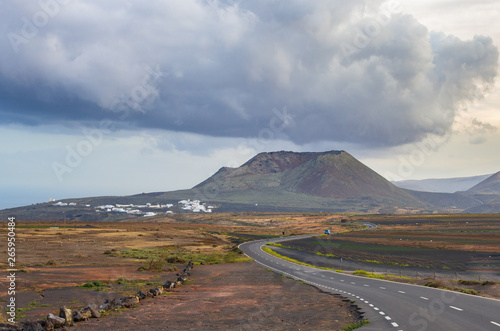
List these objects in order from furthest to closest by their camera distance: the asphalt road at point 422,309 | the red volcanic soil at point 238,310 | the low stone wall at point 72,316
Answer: the red volcanic soil at point 238,310 < the asphalt road at point 422,309 < the low stone wall at point 72,316

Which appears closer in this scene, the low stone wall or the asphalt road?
the low stone wall

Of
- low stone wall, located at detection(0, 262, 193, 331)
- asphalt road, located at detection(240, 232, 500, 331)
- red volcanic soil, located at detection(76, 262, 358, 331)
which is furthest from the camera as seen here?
red volcanic soil, located at detection(76, 262, 358, 331)

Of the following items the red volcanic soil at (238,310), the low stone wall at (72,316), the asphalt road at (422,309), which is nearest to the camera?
the low stone wall at (72,316)

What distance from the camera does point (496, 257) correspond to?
284ft

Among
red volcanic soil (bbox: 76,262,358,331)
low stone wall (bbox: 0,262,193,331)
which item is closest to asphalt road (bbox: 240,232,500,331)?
red volcanic soil (bbox: 76,262,358,331)

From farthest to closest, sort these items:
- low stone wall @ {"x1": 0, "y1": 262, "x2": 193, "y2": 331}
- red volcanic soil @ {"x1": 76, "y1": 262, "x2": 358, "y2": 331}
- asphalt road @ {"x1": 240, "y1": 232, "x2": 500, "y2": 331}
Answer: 1. red volcanic soil @ {"x1": 76, "y1": 262, "x2": 358, "y2": 331}
2. asphalt road @ {"x1": 240, "y1": 232, "x2": 500, "y2": 331}
3. low stone wall @ {"x1": 0, "y1": 262, "x2": 193, "y2": 331}

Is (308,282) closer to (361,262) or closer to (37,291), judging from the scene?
(37,291)

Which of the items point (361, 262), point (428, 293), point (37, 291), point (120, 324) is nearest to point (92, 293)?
point (37, 291)

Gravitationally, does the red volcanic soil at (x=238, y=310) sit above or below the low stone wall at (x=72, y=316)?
below

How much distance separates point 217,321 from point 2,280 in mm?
24064

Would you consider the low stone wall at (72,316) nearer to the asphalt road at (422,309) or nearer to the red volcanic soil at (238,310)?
the red volcanic soil at (238,310)

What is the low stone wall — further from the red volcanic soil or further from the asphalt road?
the asphalt road

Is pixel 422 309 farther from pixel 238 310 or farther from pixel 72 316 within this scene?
pixel 72 316

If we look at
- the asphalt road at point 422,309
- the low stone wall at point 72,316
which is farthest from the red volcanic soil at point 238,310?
the asphalt road at point 422,309
